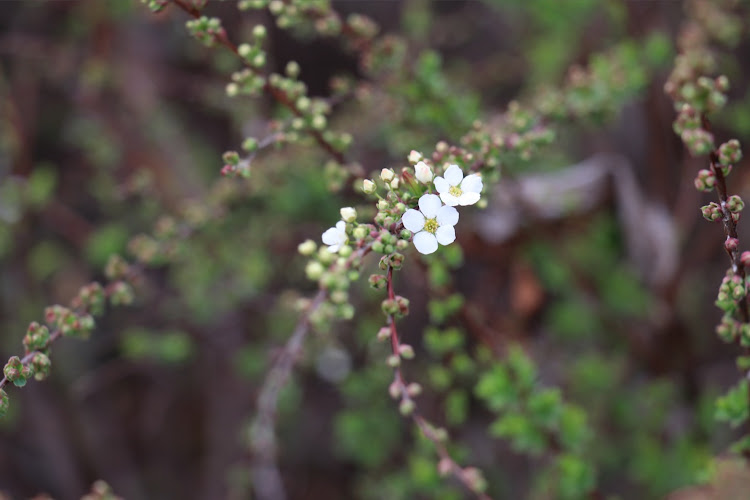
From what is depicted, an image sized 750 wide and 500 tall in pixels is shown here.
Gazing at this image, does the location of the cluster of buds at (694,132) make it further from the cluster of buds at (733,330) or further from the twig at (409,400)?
the twig at (409,400)

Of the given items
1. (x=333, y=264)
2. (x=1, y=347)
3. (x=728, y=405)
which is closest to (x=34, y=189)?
(x=1, y=347)

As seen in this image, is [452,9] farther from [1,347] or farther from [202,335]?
[1,347]

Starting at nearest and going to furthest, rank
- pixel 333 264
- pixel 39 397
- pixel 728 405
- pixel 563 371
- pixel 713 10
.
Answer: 1. pixel 333 264
2. pixel 728 405
3. pixel 713 10
4. pixel 563 371
5. pixel 39 397

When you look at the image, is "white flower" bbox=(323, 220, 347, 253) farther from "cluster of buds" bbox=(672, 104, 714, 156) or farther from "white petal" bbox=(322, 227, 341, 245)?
"cluster of buds" bbox=(672, 104, 714, 156)

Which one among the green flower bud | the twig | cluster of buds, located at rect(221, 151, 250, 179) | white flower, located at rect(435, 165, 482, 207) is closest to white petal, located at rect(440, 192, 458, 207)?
white flower, located at rect(435, 165, 482, 207)

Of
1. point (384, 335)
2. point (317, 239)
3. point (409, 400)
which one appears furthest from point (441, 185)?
point (317, 239)

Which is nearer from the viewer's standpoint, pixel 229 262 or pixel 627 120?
pixel 229 262

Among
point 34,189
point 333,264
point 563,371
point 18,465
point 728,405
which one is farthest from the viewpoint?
point 18,465
